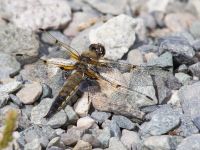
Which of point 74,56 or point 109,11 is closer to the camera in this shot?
point 74,56

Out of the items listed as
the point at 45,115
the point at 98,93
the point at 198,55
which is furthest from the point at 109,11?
the point at 45,115

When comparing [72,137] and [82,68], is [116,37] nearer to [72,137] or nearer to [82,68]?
[82,68]

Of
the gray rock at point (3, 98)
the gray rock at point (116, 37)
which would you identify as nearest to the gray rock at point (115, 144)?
the gray rock at point (3, 98)

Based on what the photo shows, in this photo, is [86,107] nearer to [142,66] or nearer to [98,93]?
[98,93]

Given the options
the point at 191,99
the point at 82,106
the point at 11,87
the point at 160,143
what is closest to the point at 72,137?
the point at 82,106

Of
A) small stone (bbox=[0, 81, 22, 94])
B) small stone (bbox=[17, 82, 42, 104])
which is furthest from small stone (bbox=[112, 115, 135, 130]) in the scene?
small stone (bbox=[0, 81, 22, 94])

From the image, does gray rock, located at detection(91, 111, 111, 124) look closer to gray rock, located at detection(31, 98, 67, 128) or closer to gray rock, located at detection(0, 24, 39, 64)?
gray rock, located at detection(31, 98, 67, 128)

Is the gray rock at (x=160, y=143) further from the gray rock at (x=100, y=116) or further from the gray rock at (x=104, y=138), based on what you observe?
the gray rock at (x=100, y=116)
